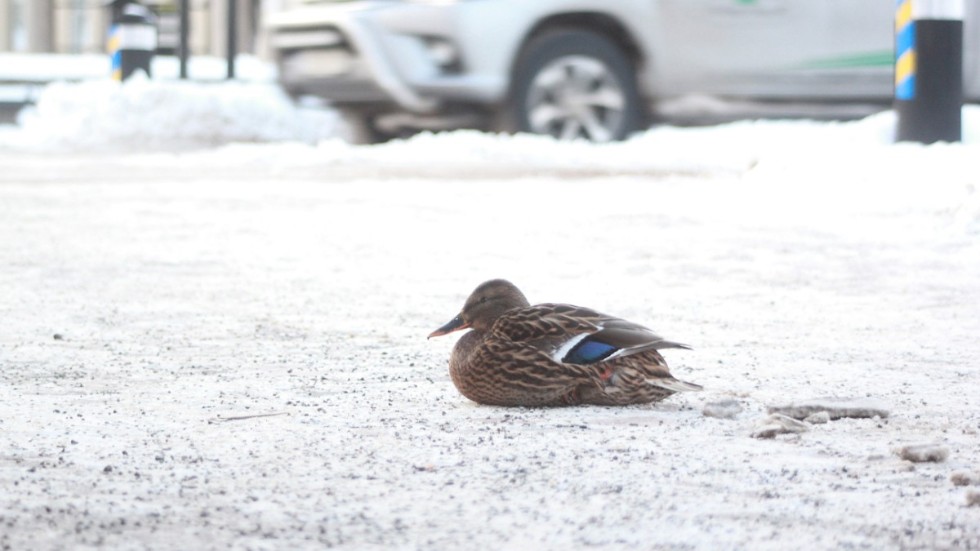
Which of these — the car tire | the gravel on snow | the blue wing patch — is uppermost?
the car tire

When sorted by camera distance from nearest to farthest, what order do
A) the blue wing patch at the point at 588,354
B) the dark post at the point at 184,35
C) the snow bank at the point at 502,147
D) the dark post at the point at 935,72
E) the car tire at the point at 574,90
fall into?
the blue wing patch at the point at 588,354
the snow bank at the point at 502,147
the dark post at the point at 935,72
the car tire at the point at 574,90
the dark post at the point at 184,35

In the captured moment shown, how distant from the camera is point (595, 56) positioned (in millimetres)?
11422

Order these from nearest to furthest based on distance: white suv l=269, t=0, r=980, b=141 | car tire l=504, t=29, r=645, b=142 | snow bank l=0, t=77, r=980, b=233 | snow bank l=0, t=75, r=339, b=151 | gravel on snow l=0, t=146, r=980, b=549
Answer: gravel on snow l=0, t=146, r=980, b=549, snow bank l=0, t=77, r=980, b=233, white suv l=269, t=0, r=980, b=141, car tire l=504, t=29, r=645, b=142, snow bank l=0, t=75, r=339, b=151

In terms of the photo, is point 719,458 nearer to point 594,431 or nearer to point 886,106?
point 594,431

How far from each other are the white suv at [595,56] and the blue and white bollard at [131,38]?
15.1 ft

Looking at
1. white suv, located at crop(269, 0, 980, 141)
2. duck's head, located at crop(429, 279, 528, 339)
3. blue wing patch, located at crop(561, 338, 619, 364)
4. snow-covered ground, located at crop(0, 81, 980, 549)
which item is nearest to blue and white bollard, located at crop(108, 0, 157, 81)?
white suv, located at crop(269, 0, 980, 141)

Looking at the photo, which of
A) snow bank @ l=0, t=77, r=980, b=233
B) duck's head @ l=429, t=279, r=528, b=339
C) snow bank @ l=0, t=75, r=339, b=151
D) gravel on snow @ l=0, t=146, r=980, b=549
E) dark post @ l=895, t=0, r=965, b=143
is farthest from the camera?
snow bank @ l=0, t=75, r=339, b=151

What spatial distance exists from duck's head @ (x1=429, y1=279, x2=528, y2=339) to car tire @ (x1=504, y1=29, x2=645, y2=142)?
7468 millimetres

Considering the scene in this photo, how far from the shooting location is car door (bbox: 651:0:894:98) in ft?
36.8

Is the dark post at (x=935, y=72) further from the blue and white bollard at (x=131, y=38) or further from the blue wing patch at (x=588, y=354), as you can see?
the blue and white bollard at (x=131, y=38)

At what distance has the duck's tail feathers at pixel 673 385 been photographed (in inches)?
148

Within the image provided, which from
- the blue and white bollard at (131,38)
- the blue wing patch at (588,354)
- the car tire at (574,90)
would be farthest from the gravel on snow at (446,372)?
the blue and white bollard at (131,38)

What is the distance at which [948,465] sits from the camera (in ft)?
10.6

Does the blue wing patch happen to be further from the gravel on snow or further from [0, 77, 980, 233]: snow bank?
[0, 77, 980, 233]: snow bank
